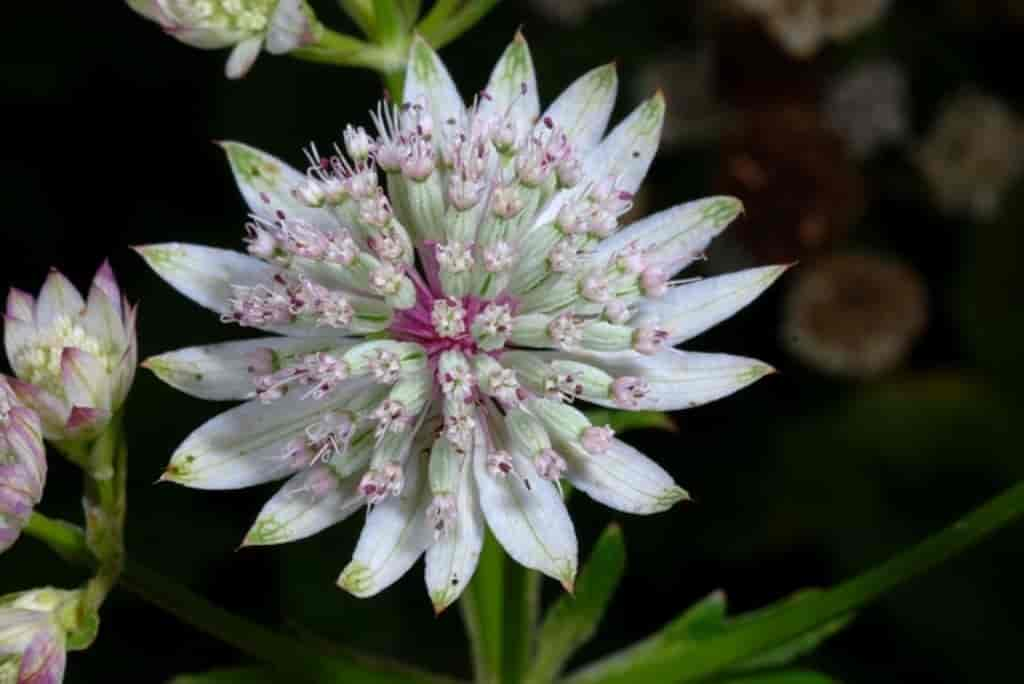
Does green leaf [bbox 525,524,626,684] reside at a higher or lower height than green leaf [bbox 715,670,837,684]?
higher

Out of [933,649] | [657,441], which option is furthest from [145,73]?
Answer: [933,649]

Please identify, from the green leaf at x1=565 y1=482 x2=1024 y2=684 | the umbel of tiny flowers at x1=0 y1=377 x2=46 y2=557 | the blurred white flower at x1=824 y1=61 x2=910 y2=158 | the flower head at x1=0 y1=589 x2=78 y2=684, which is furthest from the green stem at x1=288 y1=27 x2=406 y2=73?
the blurred white flower at x1=824 y1=61 x2=910 y2=158

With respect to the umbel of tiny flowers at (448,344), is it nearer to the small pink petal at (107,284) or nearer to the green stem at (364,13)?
the small pink petal at (107,284)

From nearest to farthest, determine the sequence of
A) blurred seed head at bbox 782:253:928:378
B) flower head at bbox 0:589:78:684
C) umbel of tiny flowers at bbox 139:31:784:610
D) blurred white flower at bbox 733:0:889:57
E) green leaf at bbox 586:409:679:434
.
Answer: flower head at bbox 0:589:78:684 < umbel of tiny flowers at bbox 139:31:784:610 < green leaf at bbox 586:409:679:434 < blurred white flower at bbox 733:0:889:57 < blurred seed head at bbox 782:253:928:378

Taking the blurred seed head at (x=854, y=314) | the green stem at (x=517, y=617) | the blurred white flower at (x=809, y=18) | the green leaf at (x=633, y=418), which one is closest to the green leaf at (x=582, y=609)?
the green stem at (x=517, y=617)

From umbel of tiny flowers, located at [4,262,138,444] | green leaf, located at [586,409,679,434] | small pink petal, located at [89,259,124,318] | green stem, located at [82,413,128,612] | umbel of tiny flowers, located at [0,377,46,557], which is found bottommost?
green leaf, located at [586,409,679,434]

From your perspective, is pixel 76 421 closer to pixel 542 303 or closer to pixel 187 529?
pixel 542 303

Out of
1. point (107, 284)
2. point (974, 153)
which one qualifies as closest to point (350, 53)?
point (107, 284)

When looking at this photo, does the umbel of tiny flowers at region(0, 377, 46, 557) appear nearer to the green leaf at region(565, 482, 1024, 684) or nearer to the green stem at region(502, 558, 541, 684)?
the green stem at region(502, 558, 541, 684)
